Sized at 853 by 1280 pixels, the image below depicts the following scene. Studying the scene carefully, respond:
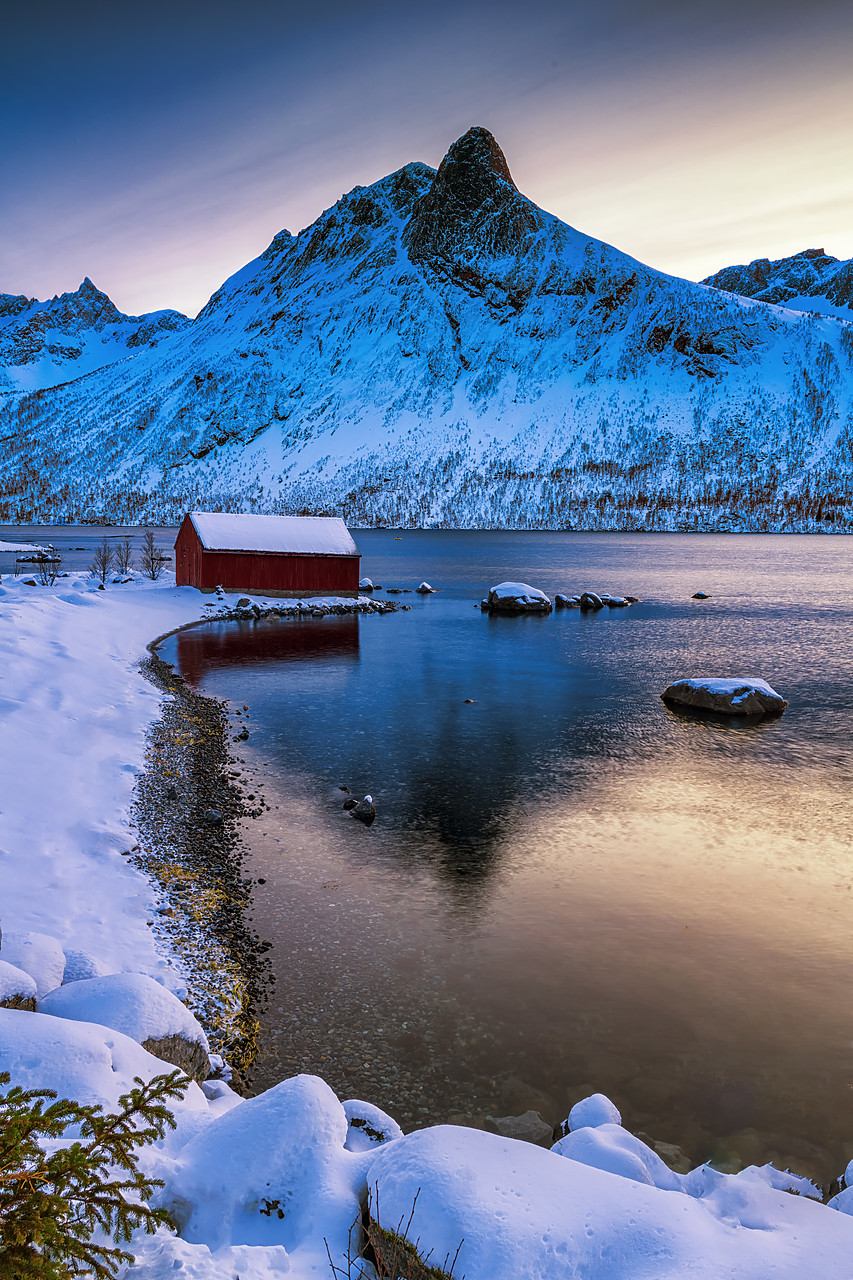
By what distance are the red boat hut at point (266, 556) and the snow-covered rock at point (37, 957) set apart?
154 feet

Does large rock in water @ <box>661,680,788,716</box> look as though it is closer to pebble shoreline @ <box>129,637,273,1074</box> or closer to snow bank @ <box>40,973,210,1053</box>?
pebble shoreline @ <box>129,637,273,1074</box>

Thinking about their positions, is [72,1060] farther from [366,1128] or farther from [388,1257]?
[388,1257]

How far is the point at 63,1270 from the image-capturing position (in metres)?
3.65

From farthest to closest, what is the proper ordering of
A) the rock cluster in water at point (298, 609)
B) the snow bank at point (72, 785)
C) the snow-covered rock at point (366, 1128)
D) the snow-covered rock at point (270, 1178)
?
the rock cluster in water at point (298, 609)
the snow bank at point (72, 785)
the snow-covered rock at point (366, 1128)
the snow-covered rock at point (270, 1178)

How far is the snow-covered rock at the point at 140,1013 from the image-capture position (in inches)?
291

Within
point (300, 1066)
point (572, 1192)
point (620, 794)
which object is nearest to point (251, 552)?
point (620, 794)

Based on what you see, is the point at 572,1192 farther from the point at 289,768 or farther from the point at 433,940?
the point at 289,768

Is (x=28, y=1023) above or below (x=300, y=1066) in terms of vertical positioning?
above

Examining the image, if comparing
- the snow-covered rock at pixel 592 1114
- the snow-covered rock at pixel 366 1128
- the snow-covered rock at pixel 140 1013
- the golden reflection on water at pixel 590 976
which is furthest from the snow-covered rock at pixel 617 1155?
the snow-covered rock at pixel 140 1013

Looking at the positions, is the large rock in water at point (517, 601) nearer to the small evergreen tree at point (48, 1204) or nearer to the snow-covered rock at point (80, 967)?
the snow-covered rock at point (80, 967)

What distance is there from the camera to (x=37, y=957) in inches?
328

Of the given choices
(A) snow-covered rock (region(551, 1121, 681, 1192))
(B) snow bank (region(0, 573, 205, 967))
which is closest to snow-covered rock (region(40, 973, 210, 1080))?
(B) snow bank (region(0, 573, 205, 967))

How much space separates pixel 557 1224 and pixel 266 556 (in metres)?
52.6

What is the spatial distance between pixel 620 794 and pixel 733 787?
3444 mm
